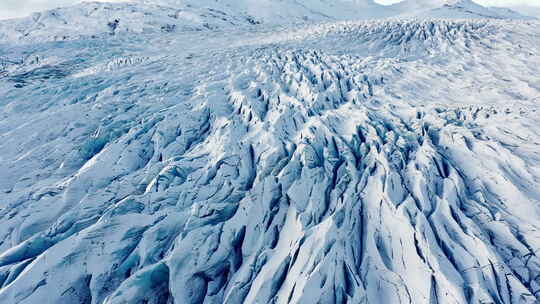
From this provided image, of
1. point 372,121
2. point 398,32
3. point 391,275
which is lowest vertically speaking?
point 391,275

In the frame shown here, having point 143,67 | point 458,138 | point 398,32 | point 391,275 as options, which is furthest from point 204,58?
point 391,275

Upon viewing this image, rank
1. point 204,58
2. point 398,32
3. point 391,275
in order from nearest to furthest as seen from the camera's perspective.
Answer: point 391,275
point 204,58
point 398,32

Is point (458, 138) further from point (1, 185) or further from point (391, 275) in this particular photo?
point (1, 185)

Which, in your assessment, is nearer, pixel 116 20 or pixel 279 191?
pixel 279 191

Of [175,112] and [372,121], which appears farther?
[175,112]

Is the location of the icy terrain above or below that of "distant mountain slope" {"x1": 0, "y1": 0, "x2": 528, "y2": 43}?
below

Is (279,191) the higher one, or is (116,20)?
(116,20)

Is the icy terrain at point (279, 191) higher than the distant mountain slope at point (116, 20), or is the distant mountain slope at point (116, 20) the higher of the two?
the distant mountain slope at point (116, 20)

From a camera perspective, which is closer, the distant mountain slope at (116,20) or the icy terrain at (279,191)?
the icy terrain at (279,191)
